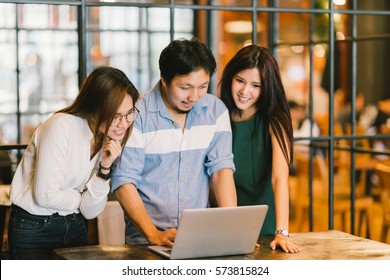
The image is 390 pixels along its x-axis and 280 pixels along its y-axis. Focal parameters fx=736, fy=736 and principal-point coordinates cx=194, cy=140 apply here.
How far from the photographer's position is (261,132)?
336cm

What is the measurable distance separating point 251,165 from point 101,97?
0.89m

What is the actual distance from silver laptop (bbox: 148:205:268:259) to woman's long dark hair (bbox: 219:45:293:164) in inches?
24.4

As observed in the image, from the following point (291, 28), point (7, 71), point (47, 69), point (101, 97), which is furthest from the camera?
point (291, 28)

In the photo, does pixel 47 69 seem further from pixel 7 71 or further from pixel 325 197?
pixel 325 197

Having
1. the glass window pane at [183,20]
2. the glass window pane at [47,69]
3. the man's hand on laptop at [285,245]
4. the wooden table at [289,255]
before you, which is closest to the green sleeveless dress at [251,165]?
the wooden table at [289,255]

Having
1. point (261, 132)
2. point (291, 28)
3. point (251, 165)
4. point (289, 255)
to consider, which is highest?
point (291, 28)

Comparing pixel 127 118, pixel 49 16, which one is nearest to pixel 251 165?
pixel 127 118

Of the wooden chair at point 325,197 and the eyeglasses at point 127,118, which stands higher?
the eyeglasses at point 127,118

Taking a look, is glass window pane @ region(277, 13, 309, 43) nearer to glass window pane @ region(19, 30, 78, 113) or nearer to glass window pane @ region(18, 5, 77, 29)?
glass window pane @ region(19, 30, 78, 113)

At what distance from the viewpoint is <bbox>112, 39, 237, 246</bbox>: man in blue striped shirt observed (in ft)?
9.68

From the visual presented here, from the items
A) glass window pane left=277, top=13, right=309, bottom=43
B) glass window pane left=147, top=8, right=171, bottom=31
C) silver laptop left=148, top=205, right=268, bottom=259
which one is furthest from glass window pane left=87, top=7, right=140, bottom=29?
silver laptop left=148, top=205, right=268, bottom=259

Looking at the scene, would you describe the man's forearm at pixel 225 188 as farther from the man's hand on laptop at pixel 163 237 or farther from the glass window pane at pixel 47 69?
the glass window pane at pixel 47 69

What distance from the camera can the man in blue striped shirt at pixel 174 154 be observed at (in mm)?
2951

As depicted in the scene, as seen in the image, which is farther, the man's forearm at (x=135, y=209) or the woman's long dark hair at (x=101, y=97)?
the man's forearm at (x=135, y=209)
